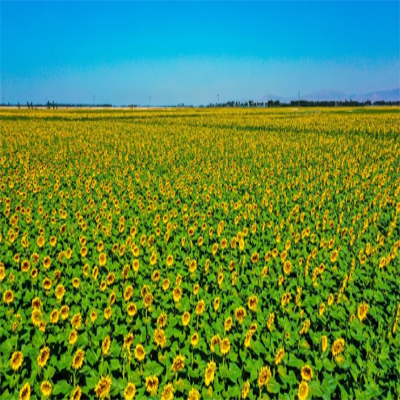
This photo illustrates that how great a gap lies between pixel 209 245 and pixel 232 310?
72.7 inches

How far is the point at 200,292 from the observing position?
3.89 meters

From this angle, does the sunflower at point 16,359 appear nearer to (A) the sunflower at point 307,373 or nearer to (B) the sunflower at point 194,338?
(B) the sunflower at point 194,338

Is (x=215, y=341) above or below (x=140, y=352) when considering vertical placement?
below

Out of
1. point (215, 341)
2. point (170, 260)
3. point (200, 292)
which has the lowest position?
point (200, 292)

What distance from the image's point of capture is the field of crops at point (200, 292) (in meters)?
2.59

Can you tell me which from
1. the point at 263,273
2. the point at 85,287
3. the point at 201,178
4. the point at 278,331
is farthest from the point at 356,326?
the point at 201,178

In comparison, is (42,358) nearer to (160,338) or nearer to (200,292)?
(160,338)

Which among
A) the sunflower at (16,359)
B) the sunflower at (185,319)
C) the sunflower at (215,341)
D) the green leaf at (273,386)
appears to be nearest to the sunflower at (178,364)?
the sunflower at (215,341)

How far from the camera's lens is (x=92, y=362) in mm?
2693

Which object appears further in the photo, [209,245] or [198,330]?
[209,245]

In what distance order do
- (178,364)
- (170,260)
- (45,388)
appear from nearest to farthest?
(45,388) < (178,364) < (170,260)

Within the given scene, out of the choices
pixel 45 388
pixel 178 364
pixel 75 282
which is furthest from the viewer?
pixel 75 282

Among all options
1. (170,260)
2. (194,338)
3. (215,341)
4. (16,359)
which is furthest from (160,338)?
(170,260)

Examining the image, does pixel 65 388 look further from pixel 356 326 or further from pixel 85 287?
pixel 356 326
